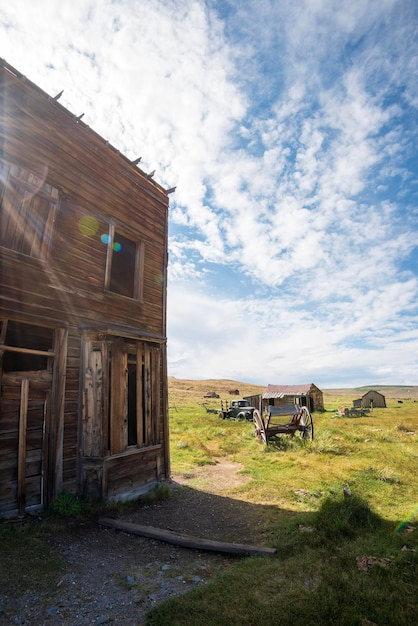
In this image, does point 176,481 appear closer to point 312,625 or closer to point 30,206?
point 312,625

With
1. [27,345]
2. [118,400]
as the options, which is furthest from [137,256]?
[118,400]

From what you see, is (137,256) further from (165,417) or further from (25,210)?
(165,417)

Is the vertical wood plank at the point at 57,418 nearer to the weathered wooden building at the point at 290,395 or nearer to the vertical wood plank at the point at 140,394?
the vertical wood plank at the point at 140,394

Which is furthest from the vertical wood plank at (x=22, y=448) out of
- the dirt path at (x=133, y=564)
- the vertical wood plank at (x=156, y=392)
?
the vertical wood plank at (x=156, y=392)

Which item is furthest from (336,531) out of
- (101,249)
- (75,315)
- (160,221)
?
(160,221)

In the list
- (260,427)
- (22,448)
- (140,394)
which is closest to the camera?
(22,448)

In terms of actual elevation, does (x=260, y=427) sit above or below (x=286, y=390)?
below

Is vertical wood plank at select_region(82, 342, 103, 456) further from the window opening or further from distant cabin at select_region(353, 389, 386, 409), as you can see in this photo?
distant cabin at select_region(353, 389, 386, 409)

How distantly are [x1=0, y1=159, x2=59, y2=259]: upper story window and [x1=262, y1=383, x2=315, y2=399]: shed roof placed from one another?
3401 centimetres

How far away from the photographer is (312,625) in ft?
10.6

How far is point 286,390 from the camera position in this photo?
1532 inches

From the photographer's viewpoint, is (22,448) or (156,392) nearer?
(22,448)

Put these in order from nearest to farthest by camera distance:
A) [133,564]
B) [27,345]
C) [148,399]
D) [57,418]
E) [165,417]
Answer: [133,564] → [57,418] → [27,345] → [148,399] → [165,417]

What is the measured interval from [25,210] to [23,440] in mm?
4624
